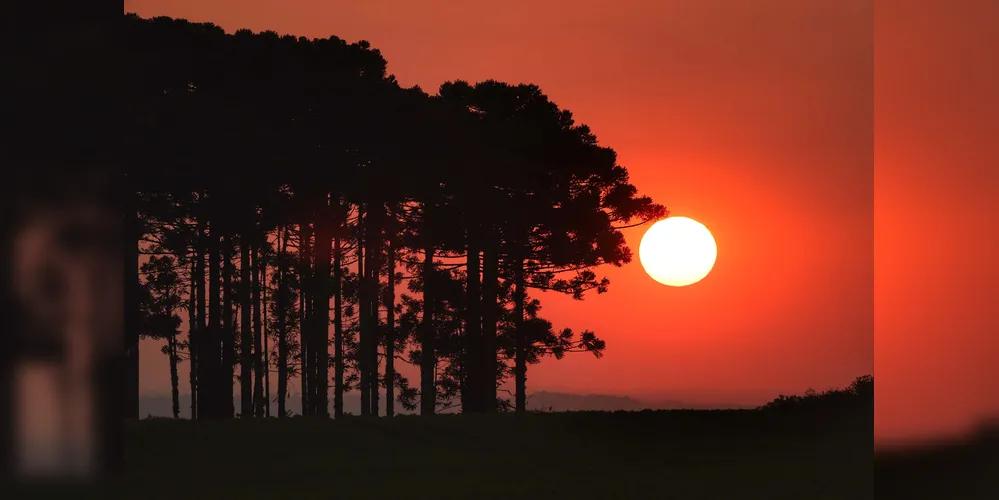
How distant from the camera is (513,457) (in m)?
17.4

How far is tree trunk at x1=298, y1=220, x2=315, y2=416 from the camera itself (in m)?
32.5

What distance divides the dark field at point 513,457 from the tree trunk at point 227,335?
1094cm

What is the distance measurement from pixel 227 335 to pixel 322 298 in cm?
280

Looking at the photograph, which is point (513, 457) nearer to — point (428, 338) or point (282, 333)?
point (428, 338)

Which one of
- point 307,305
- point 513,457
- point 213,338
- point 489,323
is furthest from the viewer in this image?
point 307,305

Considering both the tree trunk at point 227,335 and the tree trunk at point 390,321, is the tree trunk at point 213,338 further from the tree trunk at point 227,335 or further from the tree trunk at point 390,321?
the tree trunk at point 390,321

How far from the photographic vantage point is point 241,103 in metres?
29.6

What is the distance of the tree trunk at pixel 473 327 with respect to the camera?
29.8m
